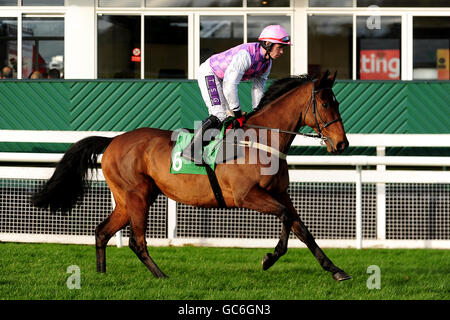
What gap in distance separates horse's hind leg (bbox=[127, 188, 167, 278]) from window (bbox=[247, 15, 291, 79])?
5.70 metres

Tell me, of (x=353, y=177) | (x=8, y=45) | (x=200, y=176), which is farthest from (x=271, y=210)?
(x=8, y=45)

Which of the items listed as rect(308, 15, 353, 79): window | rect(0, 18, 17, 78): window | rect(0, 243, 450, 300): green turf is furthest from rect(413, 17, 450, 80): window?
rect(0, 18, 17, 78): window

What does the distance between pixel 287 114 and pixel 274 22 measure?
19.5ft

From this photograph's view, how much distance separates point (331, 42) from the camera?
12.2 m

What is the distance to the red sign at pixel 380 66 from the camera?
12125mm

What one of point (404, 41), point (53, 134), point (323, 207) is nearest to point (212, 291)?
point (323, 207)

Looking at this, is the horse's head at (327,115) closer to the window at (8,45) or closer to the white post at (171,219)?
the white post at (171,219)

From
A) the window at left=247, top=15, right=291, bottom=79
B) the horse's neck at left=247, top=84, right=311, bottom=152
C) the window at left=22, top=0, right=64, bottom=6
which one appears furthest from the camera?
the window at left=22, top=0, right=64, bottom=6

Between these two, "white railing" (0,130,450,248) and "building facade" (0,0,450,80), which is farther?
"building facade" (0,0,450,80)

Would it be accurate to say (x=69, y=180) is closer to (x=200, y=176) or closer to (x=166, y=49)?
(x=200, y=176)

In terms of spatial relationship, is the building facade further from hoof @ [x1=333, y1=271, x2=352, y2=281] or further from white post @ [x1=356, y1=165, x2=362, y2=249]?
hoof @ [x1=333, y1=271, x2=352, y2=281]

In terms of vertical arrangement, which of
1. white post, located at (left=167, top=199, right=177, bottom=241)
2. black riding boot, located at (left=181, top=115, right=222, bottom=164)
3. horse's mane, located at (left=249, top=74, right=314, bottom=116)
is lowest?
white post, located at (left=167, top=199, right=177, bottom=241)

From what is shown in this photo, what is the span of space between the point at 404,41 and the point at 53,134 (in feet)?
18.7

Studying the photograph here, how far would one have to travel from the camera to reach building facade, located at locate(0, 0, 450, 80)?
12.1m
